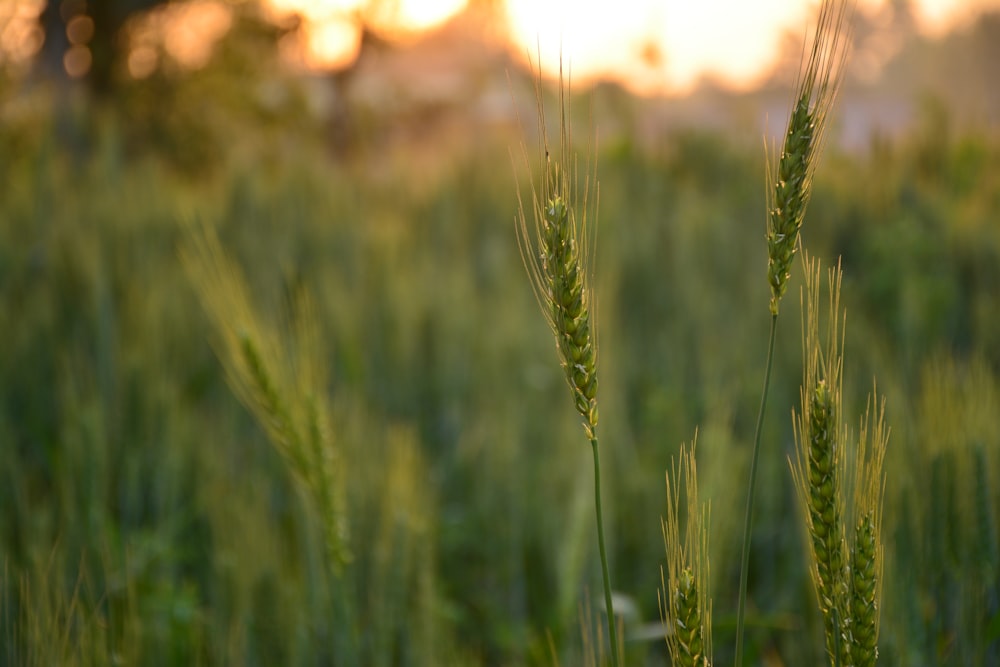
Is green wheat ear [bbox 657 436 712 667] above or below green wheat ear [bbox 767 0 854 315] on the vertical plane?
below

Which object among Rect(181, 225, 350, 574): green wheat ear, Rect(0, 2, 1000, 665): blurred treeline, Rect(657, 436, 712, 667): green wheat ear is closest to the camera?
Rect(657, 436, 712, 667): green wheat ear

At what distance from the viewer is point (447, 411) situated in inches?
95.0

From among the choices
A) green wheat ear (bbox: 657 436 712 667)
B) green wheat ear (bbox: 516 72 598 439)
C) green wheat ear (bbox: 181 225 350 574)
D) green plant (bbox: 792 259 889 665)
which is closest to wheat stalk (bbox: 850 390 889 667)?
green plant (bbox: 792 259 889 665)

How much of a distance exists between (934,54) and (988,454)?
73.2 feet

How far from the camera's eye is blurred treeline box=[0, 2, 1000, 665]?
115 centimetres

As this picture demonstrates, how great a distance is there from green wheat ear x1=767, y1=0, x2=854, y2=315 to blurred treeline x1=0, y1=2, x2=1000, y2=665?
40 cm

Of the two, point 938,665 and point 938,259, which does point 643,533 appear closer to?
point 938,665

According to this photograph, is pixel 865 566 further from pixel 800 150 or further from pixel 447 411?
pixel 447 411

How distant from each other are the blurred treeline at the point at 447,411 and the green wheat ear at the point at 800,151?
401 mm

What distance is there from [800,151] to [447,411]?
6.11 ft

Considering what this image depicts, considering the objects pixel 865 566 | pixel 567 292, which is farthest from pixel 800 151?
pixel 865 566

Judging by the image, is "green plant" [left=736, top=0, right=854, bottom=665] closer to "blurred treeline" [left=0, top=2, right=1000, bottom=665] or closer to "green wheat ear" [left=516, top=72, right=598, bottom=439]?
"green wheat ear" [left=516, top=72, right=598, bottom=439]

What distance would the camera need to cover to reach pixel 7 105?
434 cm

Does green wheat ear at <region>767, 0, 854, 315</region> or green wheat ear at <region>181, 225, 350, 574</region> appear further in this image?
green wheat ear at <region>181, 225, 350, 574</region>
